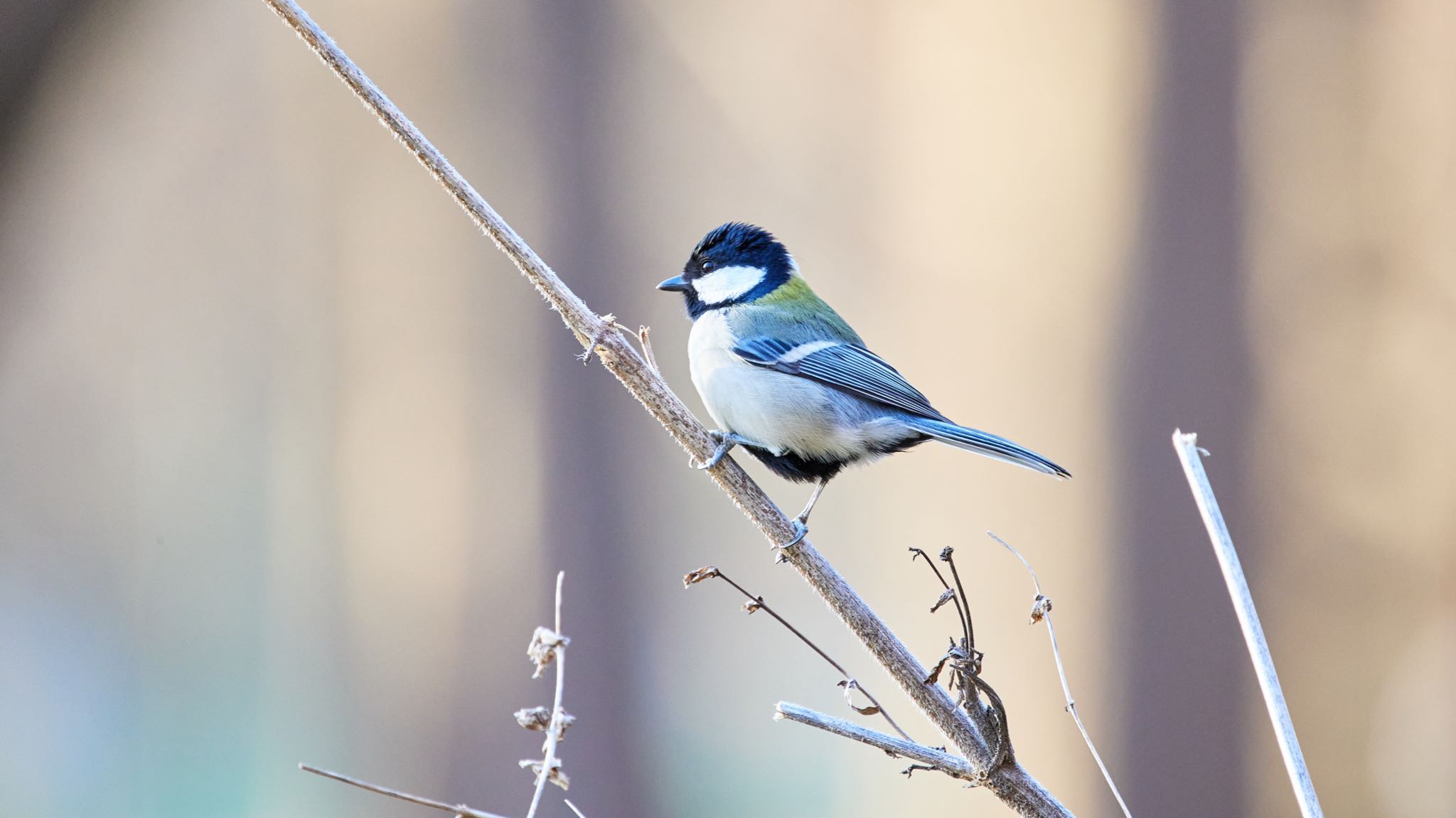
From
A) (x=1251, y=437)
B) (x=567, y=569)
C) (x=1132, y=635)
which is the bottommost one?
(x=1132, y=635)

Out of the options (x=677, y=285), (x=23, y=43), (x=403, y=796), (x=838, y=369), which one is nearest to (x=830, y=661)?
(x=403, y=796)

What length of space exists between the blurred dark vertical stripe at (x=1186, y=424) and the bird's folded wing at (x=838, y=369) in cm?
154

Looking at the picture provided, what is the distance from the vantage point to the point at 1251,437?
3480mm

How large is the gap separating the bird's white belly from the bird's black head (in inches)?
13.1

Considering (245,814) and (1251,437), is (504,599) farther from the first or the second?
(1251,437)

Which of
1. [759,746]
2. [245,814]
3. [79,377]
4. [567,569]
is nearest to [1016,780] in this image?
[567,569]

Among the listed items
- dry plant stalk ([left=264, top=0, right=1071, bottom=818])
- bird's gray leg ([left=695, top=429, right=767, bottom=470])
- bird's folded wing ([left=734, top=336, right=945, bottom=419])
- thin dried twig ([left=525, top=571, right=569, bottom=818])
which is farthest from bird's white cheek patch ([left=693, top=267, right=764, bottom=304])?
thin dried twig ([left=525, top=571, right=569, bottom=818])

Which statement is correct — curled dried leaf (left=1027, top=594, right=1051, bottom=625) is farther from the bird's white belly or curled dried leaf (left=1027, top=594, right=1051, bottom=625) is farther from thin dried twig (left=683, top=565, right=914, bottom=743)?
the bird's white belly

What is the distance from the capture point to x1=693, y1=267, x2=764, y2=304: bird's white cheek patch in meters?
2.70

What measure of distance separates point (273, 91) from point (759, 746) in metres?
4.20

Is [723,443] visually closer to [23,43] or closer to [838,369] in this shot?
[838,369]

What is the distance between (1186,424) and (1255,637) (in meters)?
2.61

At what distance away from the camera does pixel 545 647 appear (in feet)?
3.57

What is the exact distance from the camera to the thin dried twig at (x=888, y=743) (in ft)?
3.57
